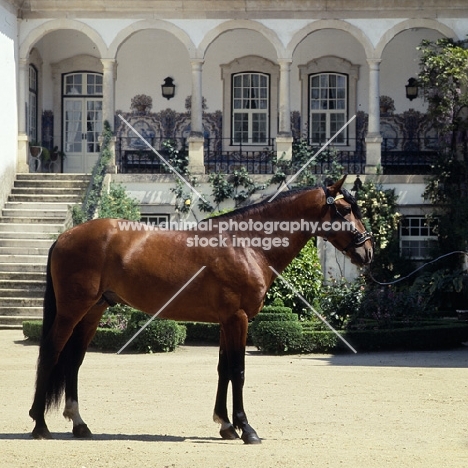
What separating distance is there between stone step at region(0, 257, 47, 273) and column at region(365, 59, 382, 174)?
7.44 metres

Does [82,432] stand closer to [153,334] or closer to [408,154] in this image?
[153,334]

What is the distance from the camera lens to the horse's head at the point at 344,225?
9.32 metres

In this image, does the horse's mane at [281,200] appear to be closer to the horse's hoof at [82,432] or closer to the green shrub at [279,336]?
the horse's hoof at [82,432]

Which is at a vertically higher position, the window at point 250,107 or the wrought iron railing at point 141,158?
the window at point 250,107

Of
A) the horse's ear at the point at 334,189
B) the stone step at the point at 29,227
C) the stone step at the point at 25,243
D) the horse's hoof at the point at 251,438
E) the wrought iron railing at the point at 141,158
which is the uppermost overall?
the wrought iron railing at the point at 141,158

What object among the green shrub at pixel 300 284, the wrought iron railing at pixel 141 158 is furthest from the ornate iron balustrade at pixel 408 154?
the green shrub at pixel 300 284

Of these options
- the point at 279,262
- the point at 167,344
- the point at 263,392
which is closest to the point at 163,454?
the point at 279,262

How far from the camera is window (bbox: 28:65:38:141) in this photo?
25.7m

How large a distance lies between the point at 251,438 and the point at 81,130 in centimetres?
1868

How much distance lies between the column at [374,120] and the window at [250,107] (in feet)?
9.57

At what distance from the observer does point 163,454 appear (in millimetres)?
7953

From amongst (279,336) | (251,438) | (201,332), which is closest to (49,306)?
(251,438)

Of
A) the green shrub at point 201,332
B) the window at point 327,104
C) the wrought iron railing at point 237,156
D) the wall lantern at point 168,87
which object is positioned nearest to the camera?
the green shrub at point 201,332

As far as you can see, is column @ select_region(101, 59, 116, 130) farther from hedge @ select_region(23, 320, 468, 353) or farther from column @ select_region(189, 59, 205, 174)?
hedge @ select_region(23, 320, 468, 353)
